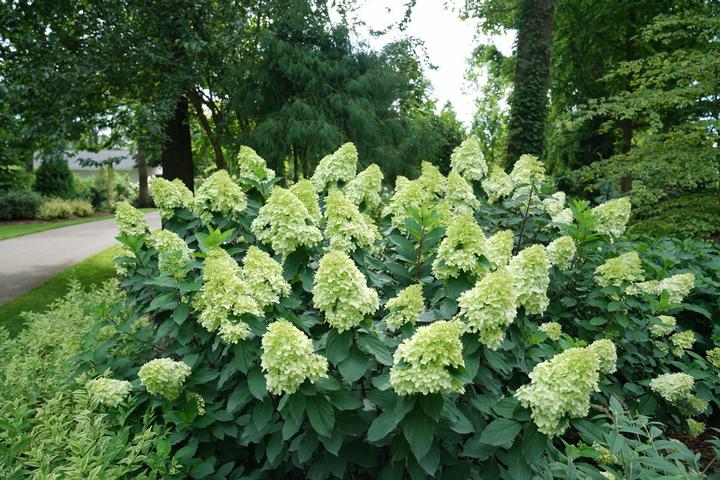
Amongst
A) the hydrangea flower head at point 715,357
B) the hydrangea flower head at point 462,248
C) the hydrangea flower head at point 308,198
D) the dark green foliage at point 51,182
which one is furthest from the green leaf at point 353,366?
the dark green foliage at point 51,182

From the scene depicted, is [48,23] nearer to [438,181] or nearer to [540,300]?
[438,181]

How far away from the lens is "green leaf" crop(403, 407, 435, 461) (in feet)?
5.70

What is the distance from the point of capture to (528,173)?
12.1 feet

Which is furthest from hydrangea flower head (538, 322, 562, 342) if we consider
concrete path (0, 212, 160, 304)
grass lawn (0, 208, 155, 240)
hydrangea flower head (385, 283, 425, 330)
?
grass lawn (0, 208, 155, 240)

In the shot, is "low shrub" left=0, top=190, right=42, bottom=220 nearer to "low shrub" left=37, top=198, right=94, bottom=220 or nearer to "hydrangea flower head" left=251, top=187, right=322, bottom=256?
"low shrub" left=37, top=198, right=94, bottom=220

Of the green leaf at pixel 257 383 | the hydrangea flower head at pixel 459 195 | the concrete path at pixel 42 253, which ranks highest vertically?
the hydrangea flower head at pixel 459 195

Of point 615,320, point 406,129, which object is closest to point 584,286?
point 615,320

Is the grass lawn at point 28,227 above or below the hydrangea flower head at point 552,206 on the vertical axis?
below

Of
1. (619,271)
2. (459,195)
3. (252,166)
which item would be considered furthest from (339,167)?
(619,271)

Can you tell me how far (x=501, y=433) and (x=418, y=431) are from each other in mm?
378

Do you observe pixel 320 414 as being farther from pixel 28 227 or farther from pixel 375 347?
pixel 28 227

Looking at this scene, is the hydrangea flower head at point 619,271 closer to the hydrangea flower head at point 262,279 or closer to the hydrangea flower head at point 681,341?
the hydrangea flower head at point 681,341

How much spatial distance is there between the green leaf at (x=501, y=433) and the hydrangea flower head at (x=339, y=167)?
2.22 metres

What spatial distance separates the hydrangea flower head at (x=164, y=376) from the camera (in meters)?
2.23
